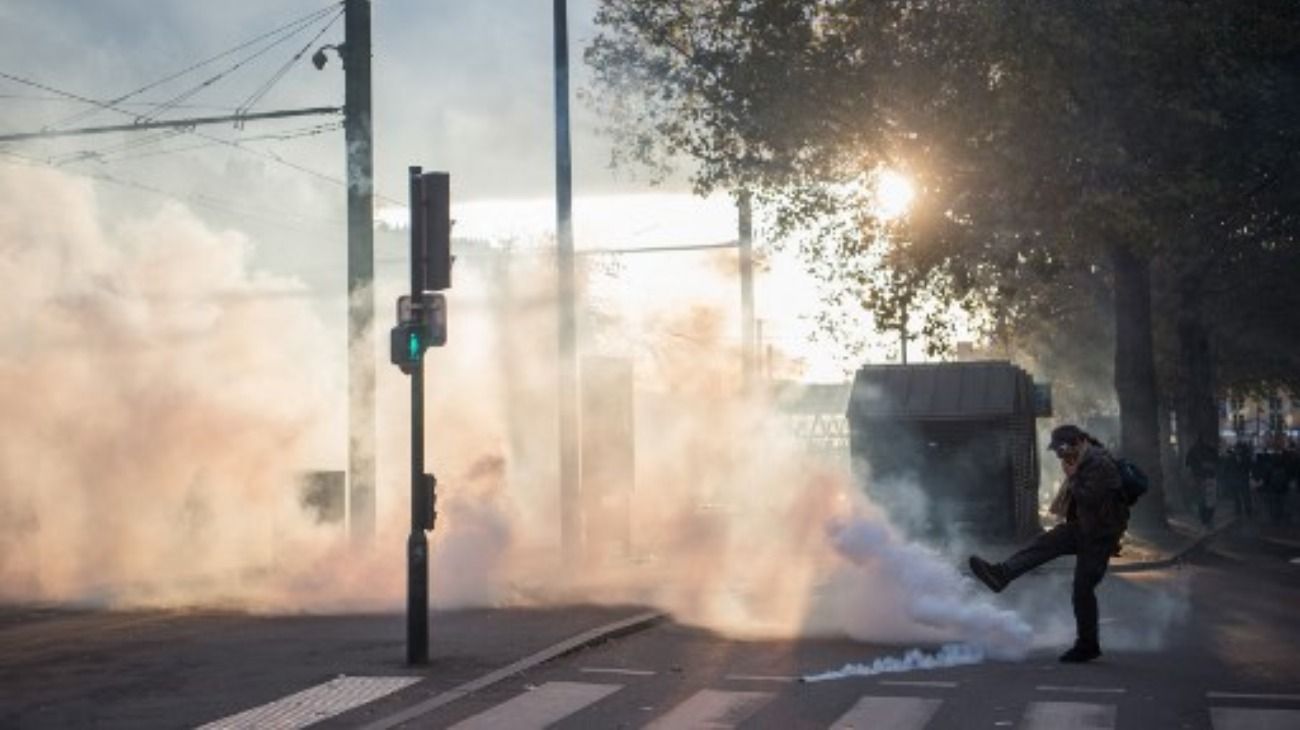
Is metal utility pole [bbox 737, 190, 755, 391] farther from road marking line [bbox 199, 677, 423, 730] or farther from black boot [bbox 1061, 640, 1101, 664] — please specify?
road marking line [bbox 199, 677, 423, 730]

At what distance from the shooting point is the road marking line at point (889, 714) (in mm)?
9539

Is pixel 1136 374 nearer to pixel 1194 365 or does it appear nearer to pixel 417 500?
A: pixel 1194 365

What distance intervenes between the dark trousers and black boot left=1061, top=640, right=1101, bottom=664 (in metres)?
0.03

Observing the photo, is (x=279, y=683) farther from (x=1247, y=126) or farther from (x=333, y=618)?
(x=1247, y=126)

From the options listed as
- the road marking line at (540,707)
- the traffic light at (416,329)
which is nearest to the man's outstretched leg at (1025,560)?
the road marking line at (540,707)

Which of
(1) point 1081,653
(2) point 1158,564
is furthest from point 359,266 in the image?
(2) point 1158,564

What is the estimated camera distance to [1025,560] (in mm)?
12375

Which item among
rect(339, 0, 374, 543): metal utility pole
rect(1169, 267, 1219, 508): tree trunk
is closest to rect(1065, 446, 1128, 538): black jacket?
rect(339, 0, 374, 543): metal utility pole

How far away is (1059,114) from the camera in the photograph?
25.7 m

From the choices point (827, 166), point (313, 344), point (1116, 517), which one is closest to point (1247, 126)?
point (827, 166)

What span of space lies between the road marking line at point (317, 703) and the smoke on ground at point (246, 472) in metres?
4.09

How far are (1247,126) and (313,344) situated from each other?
1620 centimetres

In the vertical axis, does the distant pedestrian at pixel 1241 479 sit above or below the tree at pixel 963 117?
below

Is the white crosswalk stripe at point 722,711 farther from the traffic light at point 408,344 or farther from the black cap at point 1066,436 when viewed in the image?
the traffic light at point 408,344
